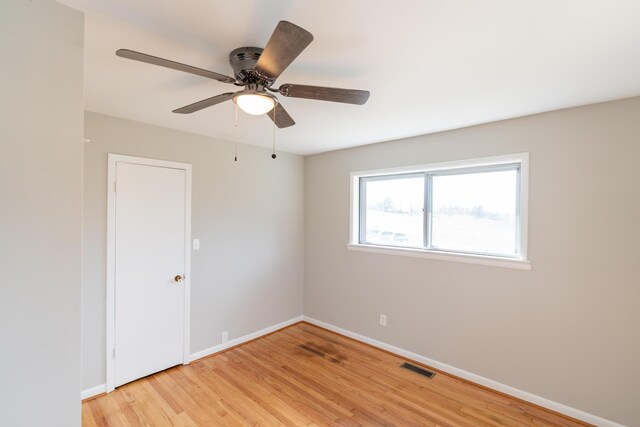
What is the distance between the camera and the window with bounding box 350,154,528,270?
2693 millimetres

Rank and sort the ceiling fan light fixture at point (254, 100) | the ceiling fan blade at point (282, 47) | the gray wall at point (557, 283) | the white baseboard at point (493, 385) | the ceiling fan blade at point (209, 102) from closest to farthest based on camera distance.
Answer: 1. the ceiling fan blade at point (282, 47)
2. the ceiling fan light fixture at point (254, 100)
3. the ceiling fan blade at point (209, 102)
4. the gray wall at point (557, 283)
5. the white baseboard at point (493, 385)

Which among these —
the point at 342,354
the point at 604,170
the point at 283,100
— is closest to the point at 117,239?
the point at 283,100

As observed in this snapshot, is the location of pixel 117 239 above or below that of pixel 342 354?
above

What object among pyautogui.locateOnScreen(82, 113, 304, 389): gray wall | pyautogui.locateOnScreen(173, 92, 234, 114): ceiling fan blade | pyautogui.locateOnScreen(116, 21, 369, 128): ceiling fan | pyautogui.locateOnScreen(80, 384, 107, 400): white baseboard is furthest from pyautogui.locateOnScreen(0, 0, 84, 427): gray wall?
pyautogui.locateOnScreen(80, 384, 107, 400): white baseboard

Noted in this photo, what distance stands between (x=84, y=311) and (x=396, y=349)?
3.02 m

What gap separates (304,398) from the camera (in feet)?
8.29

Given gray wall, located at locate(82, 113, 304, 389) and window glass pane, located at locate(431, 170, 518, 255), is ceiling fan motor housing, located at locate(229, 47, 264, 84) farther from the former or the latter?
window glass pane, located at locate(431, 170, 518, 255)

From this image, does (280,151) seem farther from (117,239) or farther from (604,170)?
(604,170)

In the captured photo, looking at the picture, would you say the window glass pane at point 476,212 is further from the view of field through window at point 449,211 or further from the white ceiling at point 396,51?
the white ceiling at point 396,51

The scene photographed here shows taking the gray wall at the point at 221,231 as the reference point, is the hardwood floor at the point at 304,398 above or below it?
below

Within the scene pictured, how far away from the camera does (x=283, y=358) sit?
126 inches

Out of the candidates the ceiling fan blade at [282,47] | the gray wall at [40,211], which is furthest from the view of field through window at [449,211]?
the gray wall at [40,211]

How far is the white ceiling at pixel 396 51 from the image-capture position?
1.22 meters

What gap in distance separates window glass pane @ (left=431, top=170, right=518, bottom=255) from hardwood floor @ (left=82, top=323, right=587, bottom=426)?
4.28 ft
